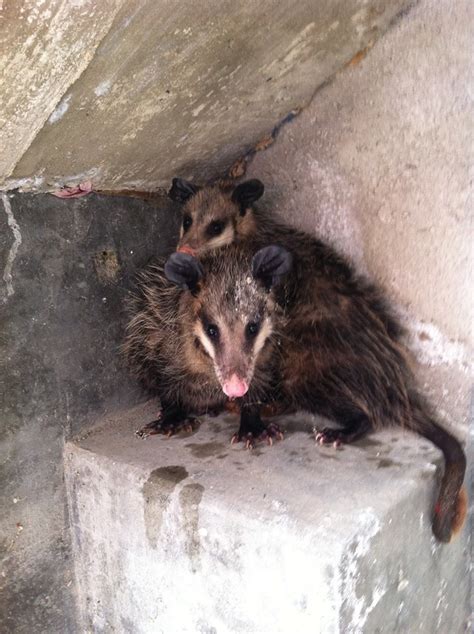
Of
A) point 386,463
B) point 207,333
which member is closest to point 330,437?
point 386,463

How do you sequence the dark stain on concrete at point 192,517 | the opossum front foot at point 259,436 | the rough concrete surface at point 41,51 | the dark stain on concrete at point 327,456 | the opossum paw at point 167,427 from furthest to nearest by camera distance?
the opossum paw at point 167,427 → the opossum front foot at point 259,436 → the dark stain on concrete at point 327,456 → the dark stain on concrete at point 192,517 → the rough concrete surface at point 41,51

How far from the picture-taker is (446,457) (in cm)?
167

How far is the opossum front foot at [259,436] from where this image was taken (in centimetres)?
179

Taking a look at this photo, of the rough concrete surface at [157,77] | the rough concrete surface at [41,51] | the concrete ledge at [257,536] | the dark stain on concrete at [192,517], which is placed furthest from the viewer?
the dark stain on concrete at [192,517]

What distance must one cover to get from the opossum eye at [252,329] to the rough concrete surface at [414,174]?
428 mm

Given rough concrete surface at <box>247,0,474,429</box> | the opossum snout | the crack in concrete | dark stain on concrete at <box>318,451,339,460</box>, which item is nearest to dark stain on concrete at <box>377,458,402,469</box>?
dark stain on concrete at <box>318,451,339,460</box>

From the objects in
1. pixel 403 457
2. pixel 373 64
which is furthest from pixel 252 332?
pixel 373 64

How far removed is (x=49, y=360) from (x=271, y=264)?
724 mm

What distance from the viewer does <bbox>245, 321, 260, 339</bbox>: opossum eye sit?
69.3 inches

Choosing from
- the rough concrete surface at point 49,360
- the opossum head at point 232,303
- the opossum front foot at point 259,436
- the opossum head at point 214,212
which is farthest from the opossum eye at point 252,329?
the rough concrete surface at point 49,360

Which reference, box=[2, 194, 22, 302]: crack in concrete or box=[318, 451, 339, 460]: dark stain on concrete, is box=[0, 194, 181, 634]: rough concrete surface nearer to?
box=[2, 194, 22, 302]: crack in concrete

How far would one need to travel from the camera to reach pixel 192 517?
61.7 inches

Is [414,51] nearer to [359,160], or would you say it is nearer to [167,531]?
[359,160]

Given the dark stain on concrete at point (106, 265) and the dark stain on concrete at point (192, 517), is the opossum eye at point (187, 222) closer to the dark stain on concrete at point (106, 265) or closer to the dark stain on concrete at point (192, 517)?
the dark stain on concrete at point (106, 265)
